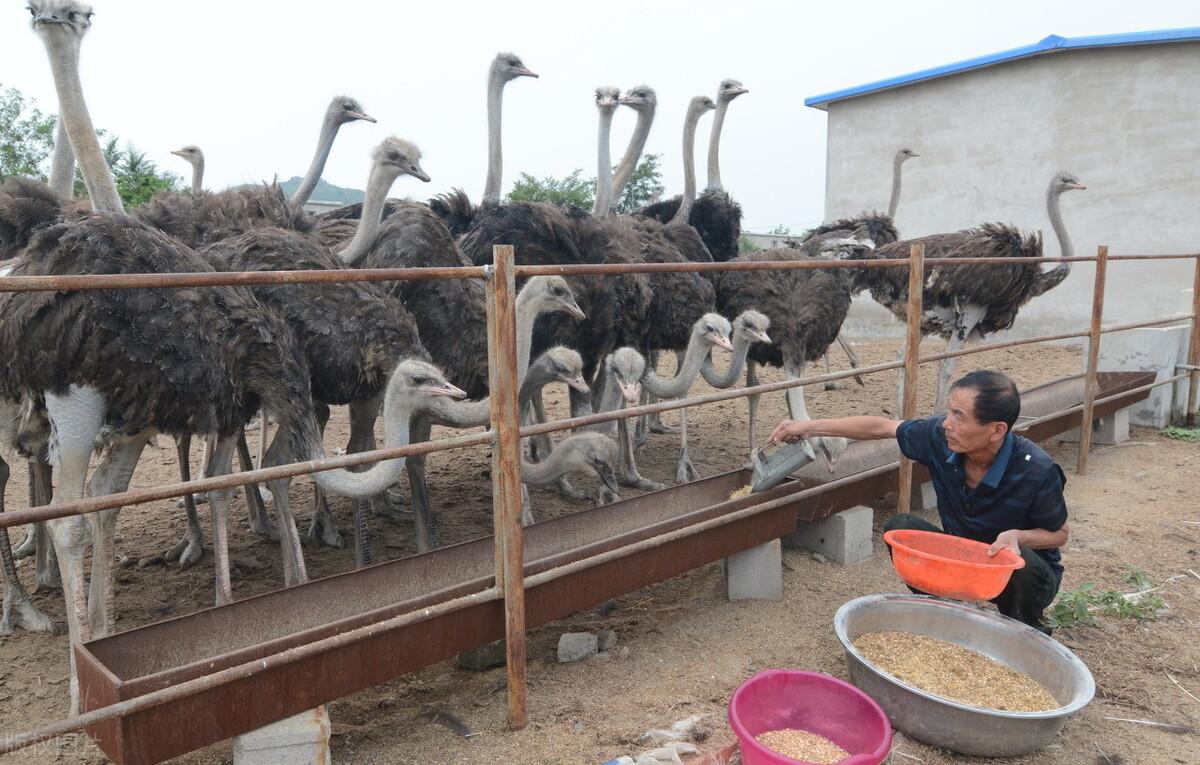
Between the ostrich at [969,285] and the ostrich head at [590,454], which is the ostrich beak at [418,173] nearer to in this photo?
the ostrich head at [590,454]

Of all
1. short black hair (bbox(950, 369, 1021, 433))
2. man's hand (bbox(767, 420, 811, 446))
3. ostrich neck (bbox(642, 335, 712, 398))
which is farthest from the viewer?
ostrich neck (bbox(642, 335, 712, 398))

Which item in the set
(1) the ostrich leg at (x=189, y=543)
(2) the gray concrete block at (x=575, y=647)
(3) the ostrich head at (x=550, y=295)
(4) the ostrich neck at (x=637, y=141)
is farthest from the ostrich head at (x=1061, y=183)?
(1) the ostrich leg at (x=189, y=543)

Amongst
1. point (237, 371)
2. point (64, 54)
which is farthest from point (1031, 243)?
point (64, 54)

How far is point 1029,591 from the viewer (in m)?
2.80

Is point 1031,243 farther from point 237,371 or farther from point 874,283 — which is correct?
point 237,371

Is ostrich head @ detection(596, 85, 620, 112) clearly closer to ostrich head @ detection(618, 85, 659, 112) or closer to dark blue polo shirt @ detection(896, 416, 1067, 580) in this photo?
ostrich head @ detection(618, 85, 659, 112)

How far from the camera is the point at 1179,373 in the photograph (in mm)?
6617

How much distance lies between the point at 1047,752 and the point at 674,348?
381cm

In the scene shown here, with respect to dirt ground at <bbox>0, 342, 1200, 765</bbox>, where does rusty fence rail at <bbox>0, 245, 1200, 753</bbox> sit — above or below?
above

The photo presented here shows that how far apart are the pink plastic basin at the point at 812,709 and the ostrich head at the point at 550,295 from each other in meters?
2.04

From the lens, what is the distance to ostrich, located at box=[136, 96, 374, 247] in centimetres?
441

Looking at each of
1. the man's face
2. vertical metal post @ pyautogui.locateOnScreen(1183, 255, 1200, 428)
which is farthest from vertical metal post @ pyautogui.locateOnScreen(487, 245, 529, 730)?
vertical metal post @ pyautogui.locateOnScreen(1183, 255, 1200, 428)

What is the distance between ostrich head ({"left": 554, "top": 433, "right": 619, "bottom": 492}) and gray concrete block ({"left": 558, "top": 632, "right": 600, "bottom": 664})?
3.05ft

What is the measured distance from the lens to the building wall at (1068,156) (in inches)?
402
